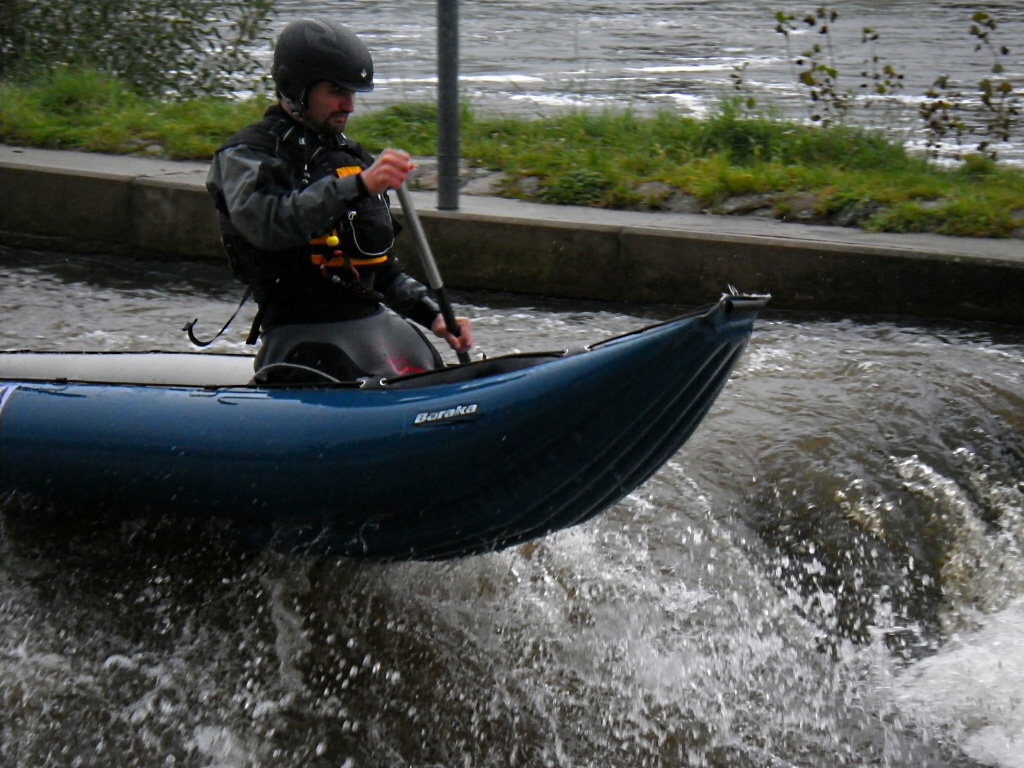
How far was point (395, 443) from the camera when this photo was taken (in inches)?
134

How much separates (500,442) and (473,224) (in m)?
3.73

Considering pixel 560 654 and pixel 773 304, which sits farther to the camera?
pixel 773 304

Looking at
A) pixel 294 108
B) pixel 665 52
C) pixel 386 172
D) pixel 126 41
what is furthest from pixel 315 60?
pixel 665 52

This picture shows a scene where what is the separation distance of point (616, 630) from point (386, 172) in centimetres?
161

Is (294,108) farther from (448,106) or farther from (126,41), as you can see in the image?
(126,41)

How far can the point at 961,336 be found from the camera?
6.18 meters

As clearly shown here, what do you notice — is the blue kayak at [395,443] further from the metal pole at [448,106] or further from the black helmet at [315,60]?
the metal pole at [448,106]

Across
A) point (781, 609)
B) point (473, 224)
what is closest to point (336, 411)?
point (781, 609)

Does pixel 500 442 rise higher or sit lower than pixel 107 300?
higher

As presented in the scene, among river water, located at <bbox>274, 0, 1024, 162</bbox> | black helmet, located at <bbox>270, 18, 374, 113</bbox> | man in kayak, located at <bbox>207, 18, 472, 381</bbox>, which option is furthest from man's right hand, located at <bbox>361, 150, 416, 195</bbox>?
river water, located at <bbox>274, 0, 1024, 162</bbox>

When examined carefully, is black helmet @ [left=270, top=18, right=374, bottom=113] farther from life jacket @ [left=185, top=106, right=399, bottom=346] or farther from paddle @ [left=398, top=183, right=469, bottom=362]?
paddle @ [left=398, top=183, right=469, bottom=362]

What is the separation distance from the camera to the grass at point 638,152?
7020 mm

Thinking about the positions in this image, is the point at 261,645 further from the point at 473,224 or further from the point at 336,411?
the point at 473,224

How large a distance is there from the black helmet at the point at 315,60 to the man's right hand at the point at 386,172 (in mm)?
362
